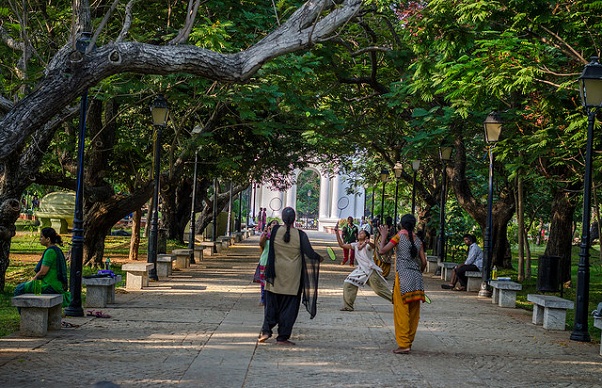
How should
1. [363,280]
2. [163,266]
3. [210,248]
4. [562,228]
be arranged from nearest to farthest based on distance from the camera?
1. [363,280]
2. [163,266]
3. [562,228]
4. [210,248]

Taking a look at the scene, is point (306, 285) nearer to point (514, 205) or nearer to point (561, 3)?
point (561, 3)

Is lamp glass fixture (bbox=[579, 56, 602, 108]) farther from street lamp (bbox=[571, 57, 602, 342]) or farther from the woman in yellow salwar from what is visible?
the woman in yellow salwar

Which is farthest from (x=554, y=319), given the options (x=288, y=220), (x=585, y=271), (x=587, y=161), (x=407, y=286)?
(x=288, y=220)

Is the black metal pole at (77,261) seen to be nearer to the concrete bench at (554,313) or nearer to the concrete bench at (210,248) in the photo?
the concrete bench at (554,313)

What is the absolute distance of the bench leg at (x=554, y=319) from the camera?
15.1 metres

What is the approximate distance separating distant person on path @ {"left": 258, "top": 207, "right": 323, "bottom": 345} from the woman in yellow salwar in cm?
112

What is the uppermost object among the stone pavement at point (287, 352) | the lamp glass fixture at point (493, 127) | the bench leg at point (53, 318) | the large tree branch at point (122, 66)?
the lamp glass fixture at point (493, 127)

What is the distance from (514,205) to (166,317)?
1790 cm

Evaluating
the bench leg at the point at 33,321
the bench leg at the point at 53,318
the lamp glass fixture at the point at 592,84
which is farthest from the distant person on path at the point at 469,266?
the bench leg at the point at 33,321

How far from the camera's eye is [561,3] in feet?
50.2

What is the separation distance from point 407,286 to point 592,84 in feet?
14.6

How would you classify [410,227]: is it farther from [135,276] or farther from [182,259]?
[182,259]

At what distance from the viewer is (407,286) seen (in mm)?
11547

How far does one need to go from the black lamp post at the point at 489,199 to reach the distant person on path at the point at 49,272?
971 centimetres
